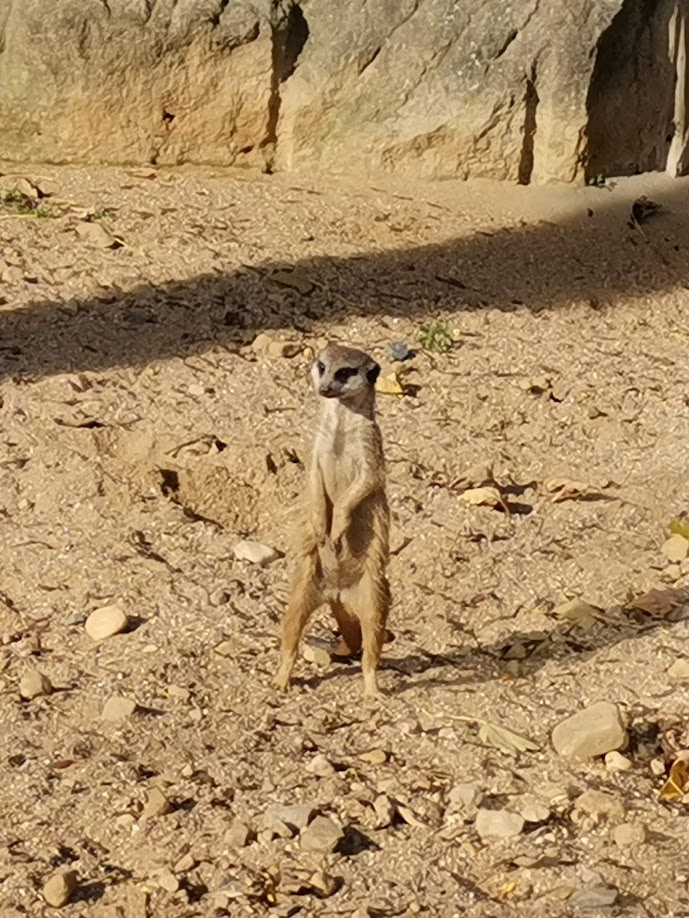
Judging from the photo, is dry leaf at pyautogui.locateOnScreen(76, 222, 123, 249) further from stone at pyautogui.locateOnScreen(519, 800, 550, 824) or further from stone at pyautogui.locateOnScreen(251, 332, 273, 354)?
stone at pyautogui.locateOnScreen(519, 800, 550, 824)

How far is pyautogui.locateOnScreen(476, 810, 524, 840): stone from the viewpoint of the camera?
396 cm

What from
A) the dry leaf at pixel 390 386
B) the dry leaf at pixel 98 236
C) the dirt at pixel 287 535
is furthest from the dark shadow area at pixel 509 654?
the dry leaf at pixel 98 236

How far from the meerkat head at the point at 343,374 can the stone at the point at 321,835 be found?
98cm

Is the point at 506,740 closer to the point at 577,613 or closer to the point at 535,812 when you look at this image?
the point at 535,812

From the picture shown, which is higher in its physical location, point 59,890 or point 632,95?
point 632,95

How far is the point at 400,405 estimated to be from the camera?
20.2 ft

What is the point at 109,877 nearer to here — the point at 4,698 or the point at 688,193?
the point at 4,698

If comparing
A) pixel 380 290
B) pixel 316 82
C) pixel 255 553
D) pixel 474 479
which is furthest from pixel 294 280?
pixel 255 553

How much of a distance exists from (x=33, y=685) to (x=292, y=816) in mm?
822

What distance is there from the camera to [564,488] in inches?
225

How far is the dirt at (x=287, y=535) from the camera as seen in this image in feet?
12.8

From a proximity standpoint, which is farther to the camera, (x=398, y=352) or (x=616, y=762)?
(x=398, y=352)

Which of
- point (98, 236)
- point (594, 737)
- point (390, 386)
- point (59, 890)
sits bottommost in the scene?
point (59, 890)

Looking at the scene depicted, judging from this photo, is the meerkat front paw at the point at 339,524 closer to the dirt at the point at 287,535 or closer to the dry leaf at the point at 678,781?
the dirt at the point at 287,535
